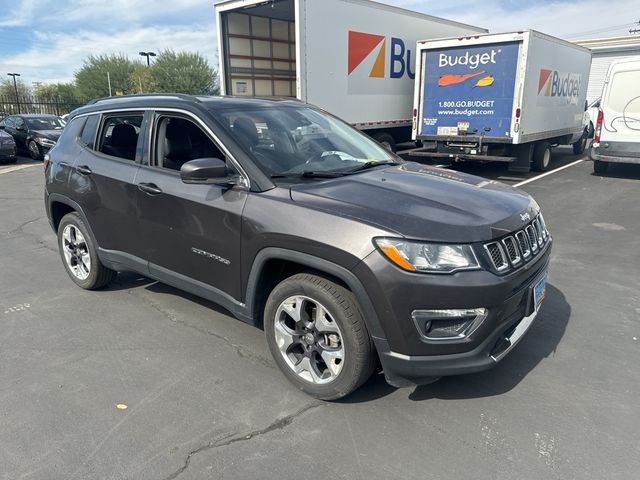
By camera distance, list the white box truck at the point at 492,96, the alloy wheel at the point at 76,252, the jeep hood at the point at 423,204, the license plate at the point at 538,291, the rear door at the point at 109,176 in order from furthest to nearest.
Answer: the white box truck at the point at 492,96 < the alloy wheel at the point at 76,252 < the rear door at the point at 109,176 < the license plate at the point at 538,291 < the jeep hood at the point at 423,204

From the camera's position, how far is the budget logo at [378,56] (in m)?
10.4

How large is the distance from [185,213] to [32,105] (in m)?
40.9

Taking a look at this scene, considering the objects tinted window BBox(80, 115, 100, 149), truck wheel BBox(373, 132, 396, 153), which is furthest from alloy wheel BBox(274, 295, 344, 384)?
truck wheel BBox(373, 132, 396, 153)

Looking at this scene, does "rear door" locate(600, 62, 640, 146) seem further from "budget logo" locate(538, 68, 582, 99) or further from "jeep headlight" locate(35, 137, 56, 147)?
"jeep headlight" locate(35, 137, 56, 147)

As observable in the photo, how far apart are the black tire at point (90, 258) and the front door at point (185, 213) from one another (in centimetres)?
86

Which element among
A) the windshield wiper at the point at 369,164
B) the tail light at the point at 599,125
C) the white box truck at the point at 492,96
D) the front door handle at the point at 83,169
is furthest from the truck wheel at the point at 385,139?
the front door handle at the point at 83,169

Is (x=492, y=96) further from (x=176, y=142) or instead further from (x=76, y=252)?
(x=76, y=252)

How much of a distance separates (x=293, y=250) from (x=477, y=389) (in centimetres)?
148

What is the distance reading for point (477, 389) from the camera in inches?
123

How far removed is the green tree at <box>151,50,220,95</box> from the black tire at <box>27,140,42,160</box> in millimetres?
26418

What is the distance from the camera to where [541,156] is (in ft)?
39.8

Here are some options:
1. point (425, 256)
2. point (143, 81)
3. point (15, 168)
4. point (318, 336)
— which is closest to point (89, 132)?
point (318, 336)

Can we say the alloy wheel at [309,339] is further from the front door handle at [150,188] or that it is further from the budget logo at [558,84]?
the budget logo at [558,84]

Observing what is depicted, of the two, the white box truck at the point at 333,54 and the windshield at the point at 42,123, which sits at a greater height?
the white box truck at the point at 333,54
